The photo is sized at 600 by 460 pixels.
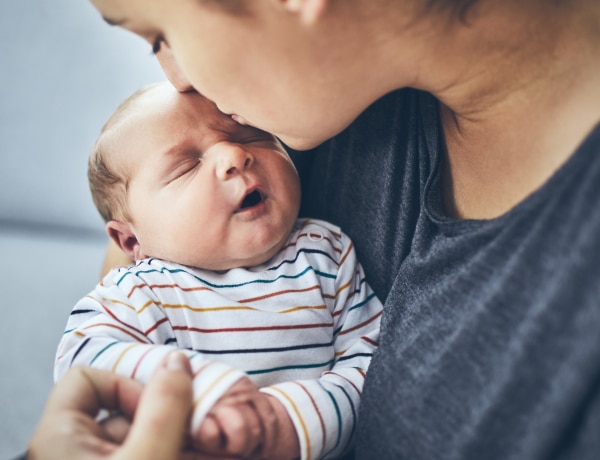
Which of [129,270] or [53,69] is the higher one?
[53,69]

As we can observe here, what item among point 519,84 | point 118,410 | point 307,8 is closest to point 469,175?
point 519,84

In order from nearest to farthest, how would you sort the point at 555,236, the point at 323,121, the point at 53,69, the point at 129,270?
the point at 555,236, the point at 323,121, the point at 129,270, the point at 53,69

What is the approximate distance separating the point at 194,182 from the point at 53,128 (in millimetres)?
958

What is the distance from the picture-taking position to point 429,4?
0.66 metres

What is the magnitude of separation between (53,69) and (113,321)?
1.12 meters

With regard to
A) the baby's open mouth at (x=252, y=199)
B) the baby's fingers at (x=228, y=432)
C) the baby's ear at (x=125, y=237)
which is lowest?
the baby's fingers at (x=228, y=432)

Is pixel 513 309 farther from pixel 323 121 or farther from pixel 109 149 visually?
pixel 109 149

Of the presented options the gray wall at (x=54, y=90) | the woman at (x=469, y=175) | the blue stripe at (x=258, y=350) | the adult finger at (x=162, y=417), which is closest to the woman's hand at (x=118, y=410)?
the adult finger at (x=162, y=417)

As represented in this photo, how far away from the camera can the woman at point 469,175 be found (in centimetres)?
57

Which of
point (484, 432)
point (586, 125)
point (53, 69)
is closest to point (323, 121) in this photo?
point (586, 125)

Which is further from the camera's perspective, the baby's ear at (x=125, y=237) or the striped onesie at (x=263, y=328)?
the baby's ear at (x=125, y=237)

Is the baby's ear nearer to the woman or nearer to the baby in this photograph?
the baby

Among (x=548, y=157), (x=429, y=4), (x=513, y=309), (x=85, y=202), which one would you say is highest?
(x=429, y=4)

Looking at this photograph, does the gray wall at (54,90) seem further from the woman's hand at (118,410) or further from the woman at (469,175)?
the woman's hand at (118,410)
